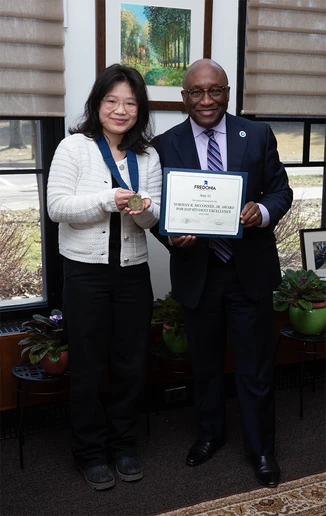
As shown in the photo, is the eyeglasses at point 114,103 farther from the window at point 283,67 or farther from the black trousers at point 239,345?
the window at point 283,67

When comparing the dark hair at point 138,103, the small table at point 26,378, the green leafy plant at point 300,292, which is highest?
the dark hair at point 138,103

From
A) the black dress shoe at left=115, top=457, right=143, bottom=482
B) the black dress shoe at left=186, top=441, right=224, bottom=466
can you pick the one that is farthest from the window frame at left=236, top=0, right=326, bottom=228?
the black dress shoe at left=115, top=457, right=143, bottom=482

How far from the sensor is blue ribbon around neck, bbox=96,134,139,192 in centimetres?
231

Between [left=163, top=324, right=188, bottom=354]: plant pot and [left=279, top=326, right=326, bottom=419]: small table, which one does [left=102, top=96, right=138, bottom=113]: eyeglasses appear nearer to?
[left=163, top=324, right=188, bottom=354]: plant pot

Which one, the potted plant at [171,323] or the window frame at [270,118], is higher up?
the window frame at [270,118]

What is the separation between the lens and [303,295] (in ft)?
10.3

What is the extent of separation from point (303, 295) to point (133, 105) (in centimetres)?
135

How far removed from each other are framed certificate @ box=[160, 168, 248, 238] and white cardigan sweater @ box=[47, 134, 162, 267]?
0.08 meters

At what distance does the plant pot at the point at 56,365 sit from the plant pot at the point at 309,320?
117 centimetres

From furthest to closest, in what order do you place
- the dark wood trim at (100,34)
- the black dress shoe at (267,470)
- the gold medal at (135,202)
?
the dark wood trim at (100,34), the black dress shoe at (267,470), the gold medal at (135,202)

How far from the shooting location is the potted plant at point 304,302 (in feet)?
10.1

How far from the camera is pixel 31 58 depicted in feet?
8.88

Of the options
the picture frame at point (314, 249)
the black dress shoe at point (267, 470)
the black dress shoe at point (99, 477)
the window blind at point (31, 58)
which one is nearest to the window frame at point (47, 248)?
the window blind at point (31, 58)

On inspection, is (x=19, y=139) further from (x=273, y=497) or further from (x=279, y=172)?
(x=273, y=497)
